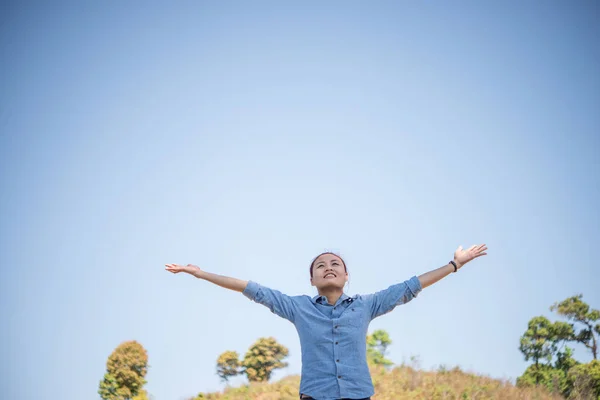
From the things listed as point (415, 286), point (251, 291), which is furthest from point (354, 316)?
point (251, 291)

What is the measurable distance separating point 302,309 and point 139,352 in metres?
23.1

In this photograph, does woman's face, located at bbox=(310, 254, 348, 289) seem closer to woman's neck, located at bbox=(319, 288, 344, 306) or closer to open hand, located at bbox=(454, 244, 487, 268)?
woman's neck, located at bbox=(319, 288, 344, 306)

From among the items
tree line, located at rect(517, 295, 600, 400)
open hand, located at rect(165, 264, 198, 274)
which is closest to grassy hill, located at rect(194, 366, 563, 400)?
tree line, located at rect(517, 295, 600, 400)

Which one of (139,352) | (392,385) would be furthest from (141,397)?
(392,385)

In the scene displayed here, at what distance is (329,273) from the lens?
4.58 metres

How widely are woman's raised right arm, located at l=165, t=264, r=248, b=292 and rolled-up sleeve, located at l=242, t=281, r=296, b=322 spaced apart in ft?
0.20

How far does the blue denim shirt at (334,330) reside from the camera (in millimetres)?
4031

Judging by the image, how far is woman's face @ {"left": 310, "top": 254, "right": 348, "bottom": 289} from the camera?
455 cm

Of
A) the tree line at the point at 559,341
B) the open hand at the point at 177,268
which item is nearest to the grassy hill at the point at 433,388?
the tree line at the point at 559,341

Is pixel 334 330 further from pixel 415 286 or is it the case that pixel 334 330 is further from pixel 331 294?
pixel 415 286

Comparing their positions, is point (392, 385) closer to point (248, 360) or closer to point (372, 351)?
point (372, 351)

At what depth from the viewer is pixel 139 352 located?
2541 cm

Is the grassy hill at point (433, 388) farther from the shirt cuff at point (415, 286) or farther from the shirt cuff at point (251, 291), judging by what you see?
the shirt cuff at point (251, 291)

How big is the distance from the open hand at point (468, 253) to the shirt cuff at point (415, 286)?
38cm
